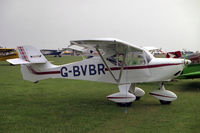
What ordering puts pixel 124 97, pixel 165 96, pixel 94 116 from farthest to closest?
1. pixel 165 96
2. pixel 124 97
3. pixel 94 116

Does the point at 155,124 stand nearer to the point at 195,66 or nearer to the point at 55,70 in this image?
the point at 55,70

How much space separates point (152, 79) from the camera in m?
7.93

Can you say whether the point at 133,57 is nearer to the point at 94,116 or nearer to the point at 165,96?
the point at 165,96

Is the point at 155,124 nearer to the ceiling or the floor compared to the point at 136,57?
nearer to the floor

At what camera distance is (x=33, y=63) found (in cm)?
883

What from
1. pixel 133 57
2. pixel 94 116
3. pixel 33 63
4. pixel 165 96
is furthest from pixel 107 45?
pixel 33 63

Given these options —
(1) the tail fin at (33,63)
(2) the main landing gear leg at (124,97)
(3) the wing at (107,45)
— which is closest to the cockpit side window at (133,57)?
(3) the wing at (107,45)

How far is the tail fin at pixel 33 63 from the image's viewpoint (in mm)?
8750

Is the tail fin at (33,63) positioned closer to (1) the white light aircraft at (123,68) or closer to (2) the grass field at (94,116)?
(1) the white light aircraft at (123,68)

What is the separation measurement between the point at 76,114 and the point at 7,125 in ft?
6.39

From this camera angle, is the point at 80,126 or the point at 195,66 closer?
the point at 80,126

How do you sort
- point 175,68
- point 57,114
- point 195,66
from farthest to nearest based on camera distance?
point 195,66
point 175,68
point 57,114

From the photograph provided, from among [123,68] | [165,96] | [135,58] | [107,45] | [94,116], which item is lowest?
[94,116]

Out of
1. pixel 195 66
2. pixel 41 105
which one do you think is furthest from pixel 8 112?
pixel 195 66
